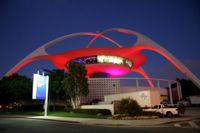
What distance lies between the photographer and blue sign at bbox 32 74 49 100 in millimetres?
30234

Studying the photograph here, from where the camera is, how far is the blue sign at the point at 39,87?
30234 mm

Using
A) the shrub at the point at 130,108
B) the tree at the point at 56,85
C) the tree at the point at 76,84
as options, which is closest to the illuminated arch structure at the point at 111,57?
the tree at the point at 56,85

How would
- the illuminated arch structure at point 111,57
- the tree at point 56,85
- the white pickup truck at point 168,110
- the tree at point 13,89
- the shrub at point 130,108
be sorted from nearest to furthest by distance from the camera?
the shrub at point 130,108
the white pickup truck at point 168,110
the tree at point 56,85
the tree at point 13,89
the illuminated arch structure at point 111,57

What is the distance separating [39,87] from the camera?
30.6 meters

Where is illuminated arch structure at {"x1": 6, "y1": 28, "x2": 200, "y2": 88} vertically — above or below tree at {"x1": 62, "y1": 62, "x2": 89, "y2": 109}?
above

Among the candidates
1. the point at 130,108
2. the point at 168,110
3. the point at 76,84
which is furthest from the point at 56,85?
the point at 168,110

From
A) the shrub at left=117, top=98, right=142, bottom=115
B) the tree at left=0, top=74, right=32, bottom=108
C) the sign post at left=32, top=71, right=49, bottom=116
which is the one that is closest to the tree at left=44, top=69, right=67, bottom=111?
the tree at left=0, top=74, right=32, bottom=108

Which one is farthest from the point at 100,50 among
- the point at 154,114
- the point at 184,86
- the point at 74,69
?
the point at 184,86

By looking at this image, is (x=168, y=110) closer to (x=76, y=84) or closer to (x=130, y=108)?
(x=130, y=108)

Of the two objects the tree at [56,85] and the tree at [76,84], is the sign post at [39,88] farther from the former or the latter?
the tree at [56,85]

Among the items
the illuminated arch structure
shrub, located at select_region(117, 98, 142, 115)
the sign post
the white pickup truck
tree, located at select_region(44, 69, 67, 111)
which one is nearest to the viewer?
shrub, located at select_region(117, 98, 142, 115)

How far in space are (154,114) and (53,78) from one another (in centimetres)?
2795

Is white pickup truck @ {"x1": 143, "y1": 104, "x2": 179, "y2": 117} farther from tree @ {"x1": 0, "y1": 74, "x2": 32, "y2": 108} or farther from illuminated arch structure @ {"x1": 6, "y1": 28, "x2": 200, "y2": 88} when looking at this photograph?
tree @ {"x1": 0, "y1": 74, "x2": 32, "y2": 108}

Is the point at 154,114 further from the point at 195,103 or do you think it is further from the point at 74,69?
the point at 195,103
